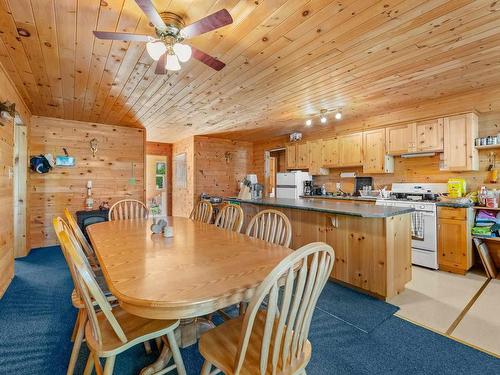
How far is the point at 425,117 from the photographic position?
389 cm

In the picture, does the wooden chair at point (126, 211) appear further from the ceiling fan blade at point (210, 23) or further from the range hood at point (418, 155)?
the range hood at point (418, 155)

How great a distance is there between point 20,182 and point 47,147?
870 millimetres

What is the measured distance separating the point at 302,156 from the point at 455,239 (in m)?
3.19

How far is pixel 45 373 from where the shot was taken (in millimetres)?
1570

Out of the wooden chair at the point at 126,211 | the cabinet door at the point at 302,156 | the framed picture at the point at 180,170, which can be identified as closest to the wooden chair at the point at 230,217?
the wooden chair at the point at 126,211

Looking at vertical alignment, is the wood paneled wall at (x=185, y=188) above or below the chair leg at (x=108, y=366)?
above

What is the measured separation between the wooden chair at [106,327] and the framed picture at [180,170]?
5.49 m

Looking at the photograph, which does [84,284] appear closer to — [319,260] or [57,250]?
[319,260]

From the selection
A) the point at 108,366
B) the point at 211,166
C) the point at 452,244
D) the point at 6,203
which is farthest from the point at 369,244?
the point at 211,166

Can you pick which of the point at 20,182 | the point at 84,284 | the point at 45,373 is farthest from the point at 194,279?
the point at 20,182

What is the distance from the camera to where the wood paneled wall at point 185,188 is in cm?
627

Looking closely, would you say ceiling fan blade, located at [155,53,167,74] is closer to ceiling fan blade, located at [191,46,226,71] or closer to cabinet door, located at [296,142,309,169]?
ceiling fan blade, located at [191,46,226,71]

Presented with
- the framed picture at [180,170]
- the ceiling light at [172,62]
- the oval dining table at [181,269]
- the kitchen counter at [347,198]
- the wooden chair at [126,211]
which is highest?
the ceiling light at [172,62]

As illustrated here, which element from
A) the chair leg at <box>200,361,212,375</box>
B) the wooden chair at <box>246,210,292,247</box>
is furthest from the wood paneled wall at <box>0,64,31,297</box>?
the chair leg at <box>200,361,212,375</box>
